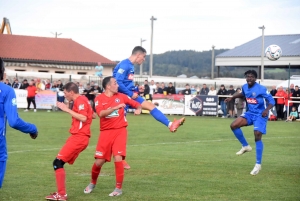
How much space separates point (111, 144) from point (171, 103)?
24593mm

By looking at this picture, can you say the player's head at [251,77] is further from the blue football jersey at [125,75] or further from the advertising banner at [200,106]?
the advertising banner at [200,106]

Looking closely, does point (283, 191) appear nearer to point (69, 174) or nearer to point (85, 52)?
point (69, 174)

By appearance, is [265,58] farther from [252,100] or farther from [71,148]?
[71,148]

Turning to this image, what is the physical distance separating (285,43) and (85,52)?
2445 centimetres

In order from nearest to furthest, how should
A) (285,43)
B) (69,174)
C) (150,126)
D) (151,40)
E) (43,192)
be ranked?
(43,192) → (69,174) → (150,126) → (151,40) → (285,43)

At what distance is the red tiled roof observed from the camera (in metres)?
66.0

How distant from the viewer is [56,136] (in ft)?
64.9

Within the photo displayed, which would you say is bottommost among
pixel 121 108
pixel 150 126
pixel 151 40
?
pixel 150 126

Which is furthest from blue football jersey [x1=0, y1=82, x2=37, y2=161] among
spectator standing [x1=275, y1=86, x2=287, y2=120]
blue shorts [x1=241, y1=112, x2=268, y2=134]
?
spectator standing [x1=275, y1=86, x2=287, y2=120]

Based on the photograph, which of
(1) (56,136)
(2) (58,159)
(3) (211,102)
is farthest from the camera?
(3) (211,102)

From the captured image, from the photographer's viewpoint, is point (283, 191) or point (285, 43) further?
point (285, 43)

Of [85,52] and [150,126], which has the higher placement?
[85,52]

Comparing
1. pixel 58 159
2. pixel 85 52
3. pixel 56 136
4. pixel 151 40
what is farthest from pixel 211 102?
pixel 85 52

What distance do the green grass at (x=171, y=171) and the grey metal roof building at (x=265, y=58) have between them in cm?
4450
